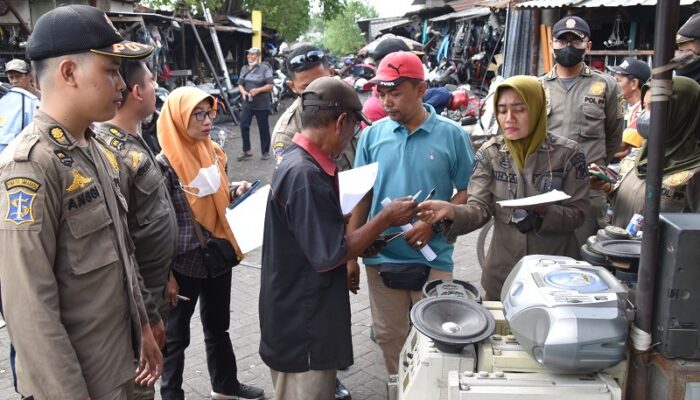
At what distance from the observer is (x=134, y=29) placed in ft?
42.0

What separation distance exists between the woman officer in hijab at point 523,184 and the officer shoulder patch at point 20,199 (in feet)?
5.38

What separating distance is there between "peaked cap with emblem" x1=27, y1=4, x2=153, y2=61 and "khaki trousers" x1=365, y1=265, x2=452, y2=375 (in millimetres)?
1823

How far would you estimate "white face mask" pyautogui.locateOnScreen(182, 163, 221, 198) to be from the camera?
3.11 m

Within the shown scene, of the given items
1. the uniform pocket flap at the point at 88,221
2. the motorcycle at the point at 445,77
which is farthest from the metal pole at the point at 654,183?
the motorcycle at the point at 445,77

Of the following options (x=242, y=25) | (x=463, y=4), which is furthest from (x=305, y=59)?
(x=463, y=4)

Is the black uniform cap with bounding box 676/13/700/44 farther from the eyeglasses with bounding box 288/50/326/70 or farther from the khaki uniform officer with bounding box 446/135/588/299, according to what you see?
the eyeglasses with bounding box 288/50/326/70

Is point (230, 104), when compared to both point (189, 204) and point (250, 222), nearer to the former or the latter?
point (189, 204)

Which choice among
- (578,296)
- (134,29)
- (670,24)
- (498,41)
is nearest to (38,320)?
(578,296)

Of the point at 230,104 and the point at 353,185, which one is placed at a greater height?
the point at 353,185

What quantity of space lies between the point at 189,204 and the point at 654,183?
2251 mm

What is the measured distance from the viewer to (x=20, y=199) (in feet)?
5.57

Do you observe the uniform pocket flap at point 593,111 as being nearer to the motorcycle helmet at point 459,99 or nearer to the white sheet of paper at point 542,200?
the white sheet of paper at point 542,200

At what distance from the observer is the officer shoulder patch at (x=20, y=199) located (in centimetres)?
169

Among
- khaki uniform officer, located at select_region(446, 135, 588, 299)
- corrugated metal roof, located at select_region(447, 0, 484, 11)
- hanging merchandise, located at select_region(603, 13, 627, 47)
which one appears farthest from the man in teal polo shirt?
corrugated metal roof, located at select_region(447, 0, 484, 11)
